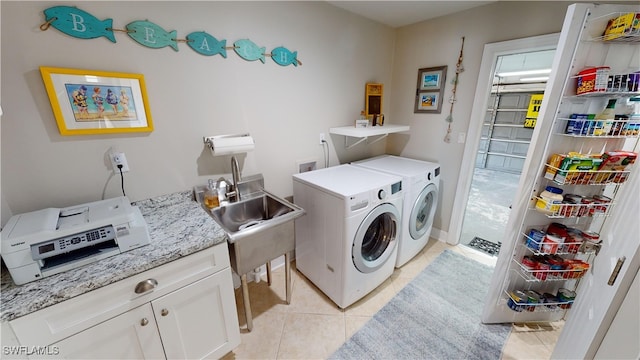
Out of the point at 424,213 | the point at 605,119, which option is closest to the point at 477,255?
the point at 424,213

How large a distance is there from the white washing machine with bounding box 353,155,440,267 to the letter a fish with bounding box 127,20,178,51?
1749 millimetres

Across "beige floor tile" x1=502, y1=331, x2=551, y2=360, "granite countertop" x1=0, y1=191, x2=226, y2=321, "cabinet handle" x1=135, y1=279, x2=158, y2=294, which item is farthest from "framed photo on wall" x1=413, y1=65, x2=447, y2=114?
"cabinet handle" x1=135, y1=279, x2=158, y2=294

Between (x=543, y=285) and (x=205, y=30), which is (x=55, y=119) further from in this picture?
(x=543, y=285)

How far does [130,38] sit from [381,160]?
7.38ft

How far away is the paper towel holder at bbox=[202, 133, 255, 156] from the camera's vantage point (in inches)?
61.0

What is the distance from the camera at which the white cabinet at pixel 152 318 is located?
847 mm

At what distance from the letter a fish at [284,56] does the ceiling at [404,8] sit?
24.4 inches

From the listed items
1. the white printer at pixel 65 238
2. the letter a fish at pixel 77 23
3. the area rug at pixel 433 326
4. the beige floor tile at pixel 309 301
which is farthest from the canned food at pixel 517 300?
the letter a fish at pixel 77 23

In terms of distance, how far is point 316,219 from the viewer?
1.80 m

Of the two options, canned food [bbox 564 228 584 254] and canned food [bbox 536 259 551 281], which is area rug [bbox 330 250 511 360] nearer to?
canned food [bbox 536 259 551 281]

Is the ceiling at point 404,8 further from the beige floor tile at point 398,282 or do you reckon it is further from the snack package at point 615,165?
the beige floor tile at point 398,282

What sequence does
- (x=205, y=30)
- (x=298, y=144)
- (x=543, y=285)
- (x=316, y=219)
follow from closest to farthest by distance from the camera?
(x=205, y=30) → (x=543, y=285) → (x=316, y=219) → (x=298, y=144)

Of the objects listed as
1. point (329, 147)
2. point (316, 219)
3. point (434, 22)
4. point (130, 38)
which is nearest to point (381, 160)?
point (329, 147)

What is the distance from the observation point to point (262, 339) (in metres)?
1.60
